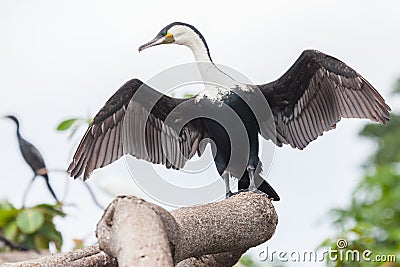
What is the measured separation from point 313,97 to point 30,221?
4.81 feet

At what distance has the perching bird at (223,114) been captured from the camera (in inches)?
101

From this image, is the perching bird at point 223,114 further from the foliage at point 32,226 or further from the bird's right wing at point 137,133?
the foliage at point 32,226

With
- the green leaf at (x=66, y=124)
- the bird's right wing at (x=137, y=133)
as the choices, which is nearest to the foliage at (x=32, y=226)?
the green leaf at (x=66, y=124)

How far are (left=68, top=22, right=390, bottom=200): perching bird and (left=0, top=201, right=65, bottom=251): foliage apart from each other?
1159 mm

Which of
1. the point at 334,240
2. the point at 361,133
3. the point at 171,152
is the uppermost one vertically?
the point at 171,152

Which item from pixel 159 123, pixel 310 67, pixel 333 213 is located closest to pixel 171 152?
pixel 159 123

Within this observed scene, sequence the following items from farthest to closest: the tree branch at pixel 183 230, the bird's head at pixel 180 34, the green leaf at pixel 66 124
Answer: the green leaf at pixel 66 124, the bird's head at pixel 180 34, the tree branch at pixel 183 230

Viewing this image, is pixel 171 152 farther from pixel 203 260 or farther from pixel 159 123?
pixel 203 260

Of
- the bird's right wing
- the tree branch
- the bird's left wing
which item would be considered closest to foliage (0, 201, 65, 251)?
the bird's left wing

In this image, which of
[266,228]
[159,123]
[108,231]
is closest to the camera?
[108,231]

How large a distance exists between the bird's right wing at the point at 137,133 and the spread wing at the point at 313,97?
0.27 metres

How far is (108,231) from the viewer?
154cm

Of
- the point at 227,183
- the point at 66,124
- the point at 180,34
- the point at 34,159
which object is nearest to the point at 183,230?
the point at 227,183

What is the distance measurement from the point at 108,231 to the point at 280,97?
1267 millimetres
